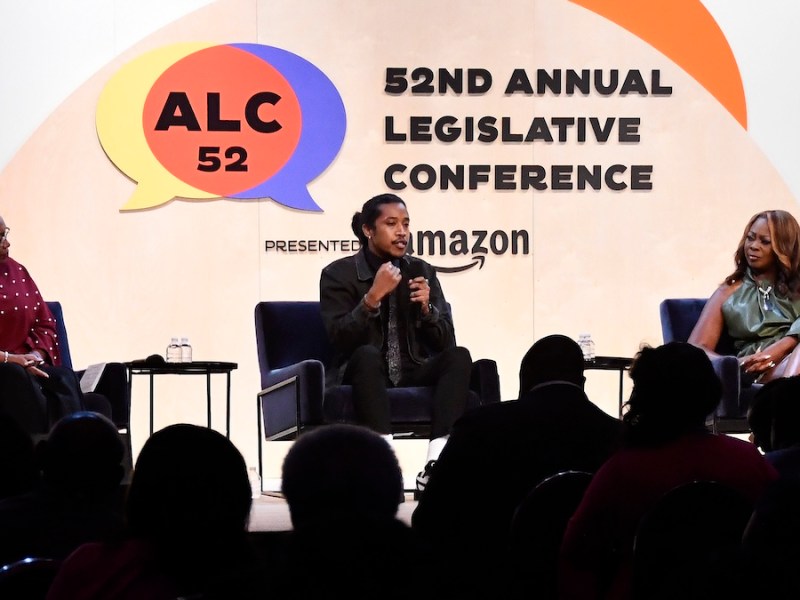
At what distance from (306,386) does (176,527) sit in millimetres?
3204

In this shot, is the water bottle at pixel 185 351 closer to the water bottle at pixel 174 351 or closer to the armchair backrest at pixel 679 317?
the water bottle at pixel 174 351

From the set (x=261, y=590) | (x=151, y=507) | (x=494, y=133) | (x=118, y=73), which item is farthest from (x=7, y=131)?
(x=261, y=590)

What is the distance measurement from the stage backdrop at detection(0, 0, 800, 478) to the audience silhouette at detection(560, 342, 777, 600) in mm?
4138

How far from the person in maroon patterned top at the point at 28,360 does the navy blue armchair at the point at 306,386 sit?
81 centimetres

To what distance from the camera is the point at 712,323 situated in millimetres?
5469

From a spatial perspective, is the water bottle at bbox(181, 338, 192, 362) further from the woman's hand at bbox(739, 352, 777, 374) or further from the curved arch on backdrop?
the curved arch on backdrop

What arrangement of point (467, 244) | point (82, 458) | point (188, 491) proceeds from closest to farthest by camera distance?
point (188, 491) → point (82, 458) → point (467, 244)

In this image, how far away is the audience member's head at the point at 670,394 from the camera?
7.63 ft

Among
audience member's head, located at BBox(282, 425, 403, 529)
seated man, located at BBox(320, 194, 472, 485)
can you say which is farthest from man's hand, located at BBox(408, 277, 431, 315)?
audience member's head, located at BBox(282, 425, 403, 529)

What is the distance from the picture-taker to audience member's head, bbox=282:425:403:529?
1769 millimetres

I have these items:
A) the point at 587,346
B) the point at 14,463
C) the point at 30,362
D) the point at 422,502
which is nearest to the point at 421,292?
the point at 587,346

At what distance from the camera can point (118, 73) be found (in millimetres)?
6375

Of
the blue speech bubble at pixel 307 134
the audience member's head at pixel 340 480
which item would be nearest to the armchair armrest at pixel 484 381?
the blue speech bubble at pixel 307 134

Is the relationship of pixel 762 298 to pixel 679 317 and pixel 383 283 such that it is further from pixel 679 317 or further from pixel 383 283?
pixel 383 283
